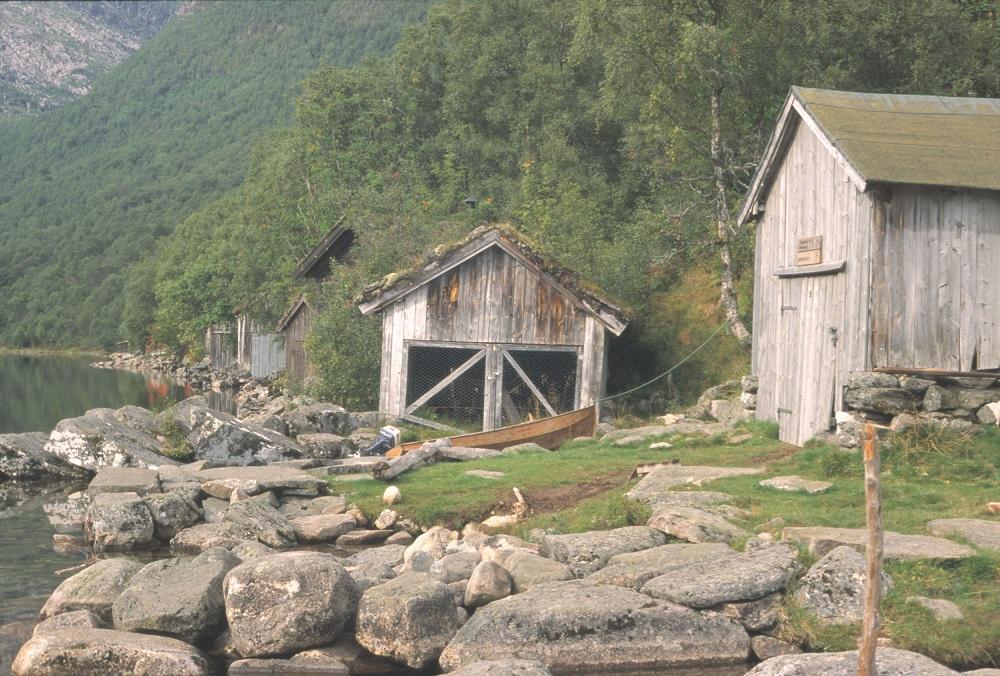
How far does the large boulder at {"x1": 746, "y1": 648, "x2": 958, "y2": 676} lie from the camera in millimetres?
9273

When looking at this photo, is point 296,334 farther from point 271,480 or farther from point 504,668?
point 504,668

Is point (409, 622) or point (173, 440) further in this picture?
point (173, 440)

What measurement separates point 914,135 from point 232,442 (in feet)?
49.1

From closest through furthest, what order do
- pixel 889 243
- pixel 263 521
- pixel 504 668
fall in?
pixel 504 668 < pixel 263 521 < pixel 889 243

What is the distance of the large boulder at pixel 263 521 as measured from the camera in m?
16.6

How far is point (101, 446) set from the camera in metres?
24.2

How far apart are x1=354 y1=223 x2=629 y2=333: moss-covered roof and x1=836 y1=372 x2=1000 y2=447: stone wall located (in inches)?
394

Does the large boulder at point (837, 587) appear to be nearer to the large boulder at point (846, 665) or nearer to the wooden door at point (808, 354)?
the large boulder at point (846, 665)

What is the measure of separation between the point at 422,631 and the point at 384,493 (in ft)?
23.1

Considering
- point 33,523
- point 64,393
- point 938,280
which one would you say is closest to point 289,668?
point 33,523

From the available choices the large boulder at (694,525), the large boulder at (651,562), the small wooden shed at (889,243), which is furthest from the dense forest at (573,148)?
the large boulder at (651,562)

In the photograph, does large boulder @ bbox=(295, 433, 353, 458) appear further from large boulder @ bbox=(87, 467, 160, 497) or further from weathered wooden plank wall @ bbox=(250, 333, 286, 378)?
weathered wooden plank wall @ bbox=(250, 333, 286, 378)

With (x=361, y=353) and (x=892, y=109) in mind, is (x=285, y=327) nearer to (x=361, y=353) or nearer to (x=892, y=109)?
(x=361, y=353)

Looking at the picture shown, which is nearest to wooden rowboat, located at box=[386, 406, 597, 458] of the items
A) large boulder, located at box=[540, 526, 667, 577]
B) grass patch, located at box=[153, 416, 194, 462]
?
grass patch, located at box=[153, 416, 194, 462]
